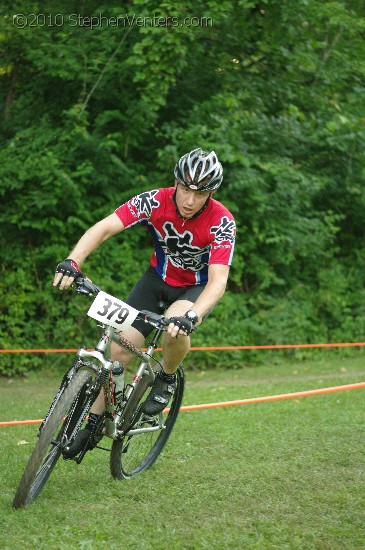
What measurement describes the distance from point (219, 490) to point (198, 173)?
1.92 m

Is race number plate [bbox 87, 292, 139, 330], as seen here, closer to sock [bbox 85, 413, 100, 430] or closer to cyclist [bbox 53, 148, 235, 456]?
cyclist [bbox 53, 148, 235, 456]

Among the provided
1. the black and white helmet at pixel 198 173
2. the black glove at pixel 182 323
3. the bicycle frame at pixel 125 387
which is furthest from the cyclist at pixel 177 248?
the black glove at pixel 182 323

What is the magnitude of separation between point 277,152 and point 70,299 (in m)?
3.90

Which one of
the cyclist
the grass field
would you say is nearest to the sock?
the cyclist

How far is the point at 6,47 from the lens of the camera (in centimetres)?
1138

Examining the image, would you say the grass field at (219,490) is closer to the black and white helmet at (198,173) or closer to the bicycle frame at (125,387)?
the bicycle frame at (125,387)

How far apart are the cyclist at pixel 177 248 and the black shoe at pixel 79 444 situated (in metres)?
0.02

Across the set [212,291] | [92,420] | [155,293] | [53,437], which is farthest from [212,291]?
[53,437]

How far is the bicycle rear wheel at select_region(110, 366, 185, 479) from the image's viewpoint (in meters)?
5.41

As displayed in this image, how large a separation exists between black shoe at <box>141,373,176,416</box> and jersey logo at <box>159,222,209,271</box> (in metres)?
0.75

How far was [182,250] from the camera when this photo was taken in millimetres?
5641

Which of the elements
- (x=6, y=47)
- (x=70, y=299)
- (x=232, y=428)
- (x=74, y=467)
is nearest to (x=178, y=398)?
(x=74, y=467)

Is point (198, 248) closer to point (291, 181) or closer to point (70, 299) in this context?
point (70, 299)

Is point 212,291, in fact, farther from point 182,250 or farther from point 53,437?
point 53,437
